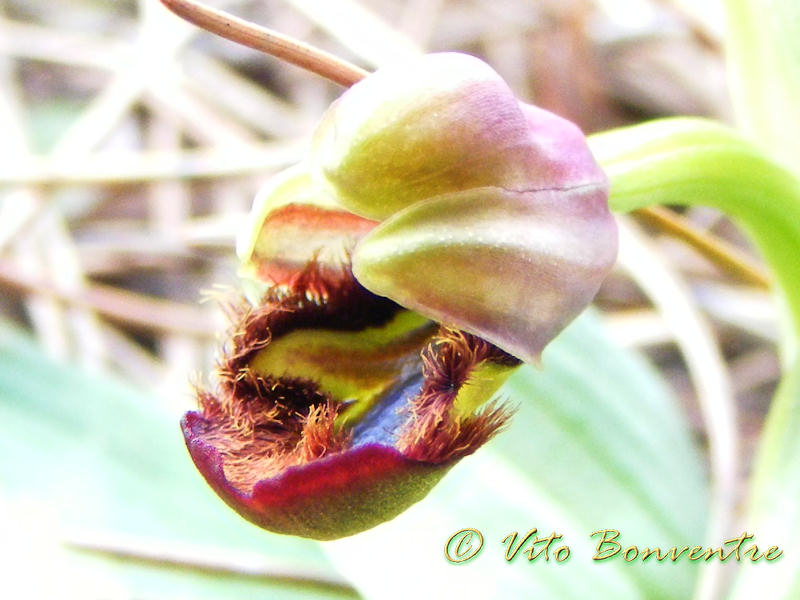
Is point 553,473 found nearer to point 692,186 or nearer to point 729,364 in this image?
point 692,186

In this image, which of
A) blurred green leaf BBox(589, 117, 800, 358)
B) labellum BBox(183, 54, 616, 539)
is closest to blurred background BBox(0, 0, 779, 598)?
labellum BBox(183, 54, 616, 539)

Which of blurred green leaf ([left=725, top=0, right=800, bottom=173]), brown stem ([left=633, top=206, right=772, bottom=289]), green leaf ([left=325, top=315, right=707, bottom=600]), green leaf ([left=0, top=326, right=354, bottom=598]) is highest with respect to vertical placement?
blurred green leaf ([left=725, top=0, right=800, bottom=173])

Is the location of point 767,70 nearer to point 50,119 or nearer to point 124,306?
point 124,306

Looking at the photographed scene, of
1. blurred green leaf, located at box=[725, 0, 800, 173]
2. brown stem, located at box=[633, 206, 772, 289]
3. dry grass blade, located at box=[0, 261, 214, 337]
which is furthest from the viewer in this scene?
dry grass blade, located at box=[0, 261, 214, 337]

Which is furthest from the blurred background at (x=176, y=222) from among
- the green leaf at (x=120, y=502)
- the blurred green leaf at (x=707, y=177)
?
the blurred green leaf at (x=707, y=177)

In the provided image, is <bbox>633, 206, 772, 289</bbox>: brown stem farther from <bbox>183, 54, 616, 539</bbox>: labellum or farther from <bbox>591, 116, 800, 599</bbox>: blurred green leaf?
<bbox>183, 54, 616, 539</bbox>: labellum

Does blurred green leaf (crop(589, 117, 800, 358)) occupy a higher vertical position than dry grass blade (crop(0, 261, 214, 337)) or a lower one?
higher

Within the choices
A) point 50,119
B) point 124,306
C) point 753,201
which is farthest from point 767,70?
point 50,119
